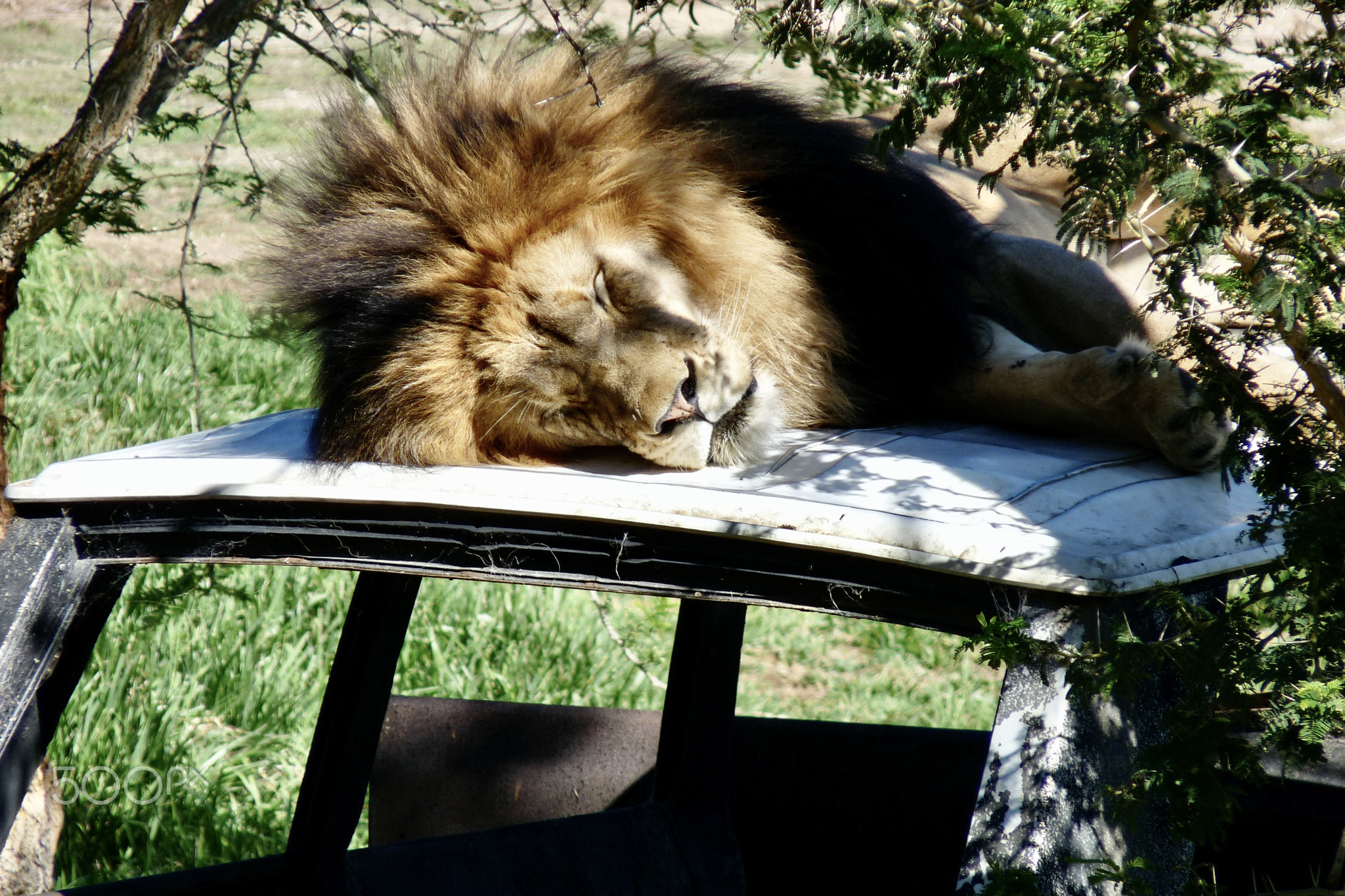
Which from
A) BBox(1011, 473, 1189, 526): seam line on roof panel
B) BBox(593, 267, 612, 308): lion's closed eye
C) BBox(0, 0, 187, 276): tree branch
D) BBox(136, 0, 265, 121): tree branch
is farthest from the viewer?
BBox(136, 0, 265, 121): tree branch

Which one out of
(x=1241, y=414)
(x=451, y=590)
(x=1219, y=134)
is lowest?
(x=451, y=590)

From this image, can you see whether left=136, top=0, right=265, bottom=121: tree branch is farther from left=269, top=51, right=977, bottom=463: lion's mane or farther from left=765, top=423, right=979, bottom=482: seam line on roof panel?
left=765, top=423, right=979, bottom=482: seam line on roof panel

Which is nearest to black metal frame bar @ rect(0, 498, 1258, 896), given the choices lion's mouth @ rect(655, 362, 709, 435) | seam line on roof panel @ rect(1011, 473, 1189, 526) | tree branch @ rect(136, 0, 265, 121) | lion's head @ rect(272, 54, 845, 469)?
seam line on roof panel @ rect(1011, 473, 1189, 526)

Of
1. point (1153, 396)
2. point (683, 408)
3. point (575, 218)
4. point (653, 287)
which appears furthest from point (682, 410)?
point (1153, 396)

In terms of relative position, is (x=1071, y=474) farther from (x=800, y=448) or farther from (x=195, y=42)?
(x=195, y=42)

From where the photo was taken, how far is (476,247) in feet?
6.07

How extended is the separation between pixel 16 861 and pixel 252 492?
1.40 m

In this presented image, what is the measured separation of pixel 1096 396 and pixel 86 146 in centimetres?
185

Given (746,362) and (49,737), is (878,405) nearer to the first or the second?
(746,362)

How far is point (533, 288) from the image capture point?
182cm

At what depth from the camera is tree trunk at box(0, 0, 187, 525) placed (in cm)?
204

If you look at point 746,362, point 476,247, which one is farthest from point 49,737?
point 746,362

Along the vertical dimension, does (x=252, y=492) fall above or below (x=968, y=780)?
above

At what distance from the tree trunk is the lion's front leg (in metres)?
1.57
